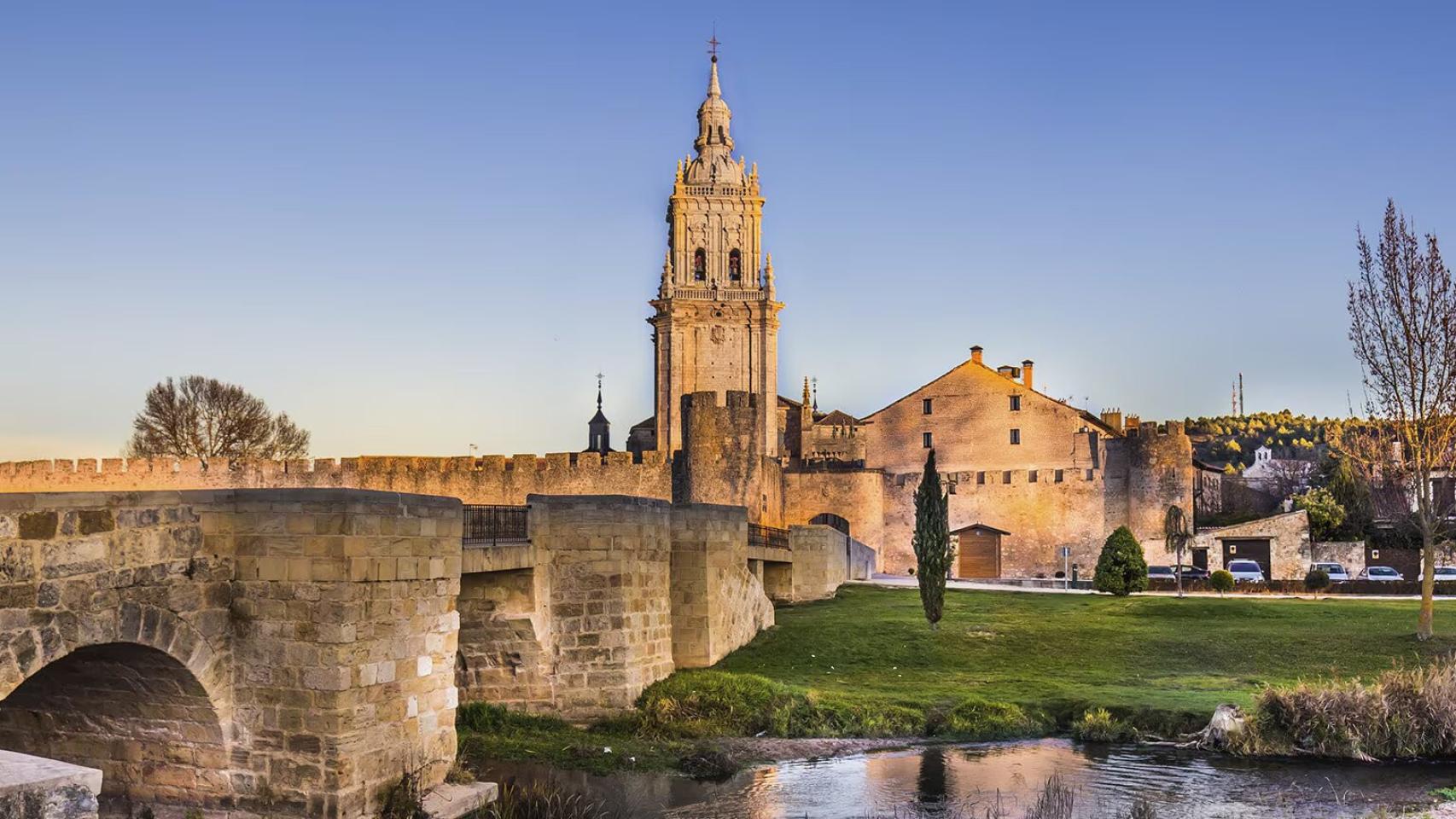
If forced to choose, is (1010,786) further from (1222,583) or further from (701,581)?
(1222,583)

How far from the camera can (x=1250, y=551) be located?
48.0 m

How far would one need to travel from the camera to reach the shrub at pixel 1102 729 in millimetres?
18266

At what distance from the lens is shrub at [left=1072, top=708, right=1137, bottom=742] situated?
59.9 feet

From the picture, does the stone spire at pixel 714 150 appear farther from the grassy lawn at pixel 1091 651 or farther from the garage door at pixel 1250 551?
the grassy lawn at pixel 1091 651

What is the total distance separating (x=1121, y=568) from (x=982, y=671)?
12409mm

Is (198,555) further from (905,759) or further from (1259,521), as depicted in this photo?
(1259,521)

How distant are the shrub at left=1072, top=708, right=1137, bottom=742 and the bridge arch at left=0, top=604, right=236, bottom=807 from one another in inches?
442

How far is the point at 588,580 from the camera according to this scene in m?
18.6

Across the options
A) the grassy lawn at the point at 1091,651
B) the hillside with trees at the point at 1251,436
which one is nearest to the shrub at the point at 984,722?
the grassy lawn at the point at 1091,651

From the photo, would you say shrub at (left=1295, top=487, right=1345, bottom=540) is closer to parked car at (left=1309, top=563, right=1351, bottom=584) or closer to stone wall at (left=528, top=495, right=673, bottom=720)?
parked car at (left=1309, top=563, right=1351, bottom=584)

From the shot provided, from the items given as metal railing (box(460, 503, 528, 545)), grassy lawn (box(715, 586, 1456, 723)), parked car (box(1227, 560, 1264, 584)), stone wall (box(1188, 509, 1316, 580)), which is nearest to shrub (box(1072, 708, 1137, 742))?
grassy lawn (box(715, 586, 1456, 723))

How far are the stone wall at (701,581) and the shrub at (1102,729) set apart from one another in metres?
5.96

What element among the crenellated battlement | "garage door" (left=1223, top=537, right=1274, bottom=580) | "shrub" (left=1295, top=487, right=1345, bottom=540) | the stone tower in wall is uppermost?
the stone tower in wall

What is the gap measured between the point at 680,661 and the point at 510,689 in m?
3.95
